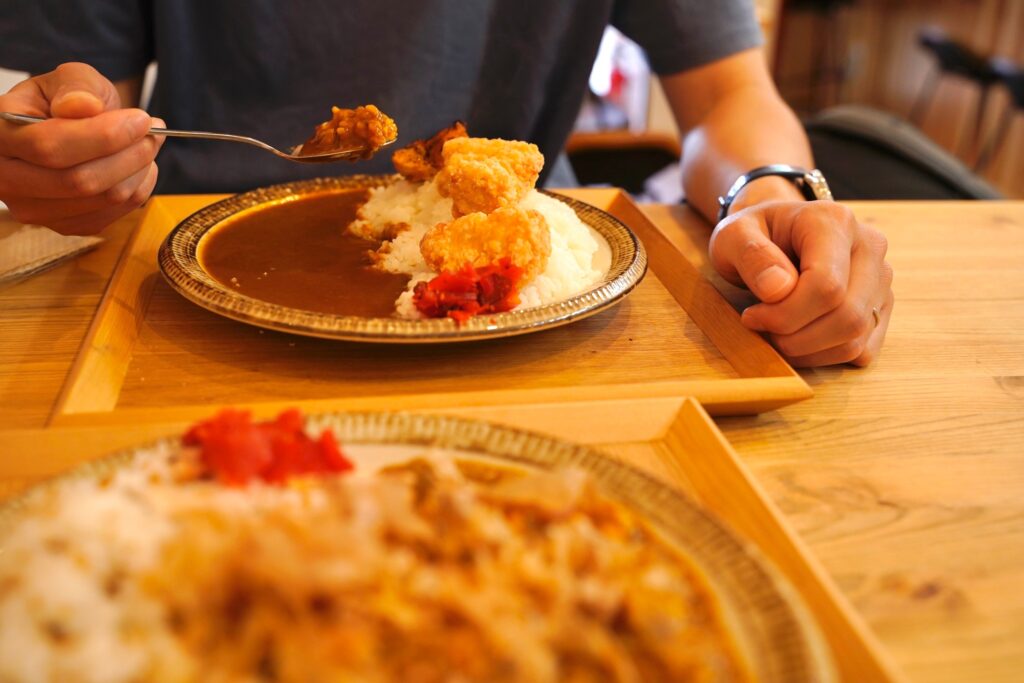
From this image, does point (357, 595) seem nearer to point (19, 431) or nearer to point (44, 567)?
point (44, 567)

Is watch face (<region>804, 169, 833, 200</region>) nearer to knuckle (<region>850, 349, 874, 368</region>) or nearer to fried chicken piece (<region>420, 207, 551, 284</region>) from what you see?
knuckle (<region>850, 349, 874, 368</region>)

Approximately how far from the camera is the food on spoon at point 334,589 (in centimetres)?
59

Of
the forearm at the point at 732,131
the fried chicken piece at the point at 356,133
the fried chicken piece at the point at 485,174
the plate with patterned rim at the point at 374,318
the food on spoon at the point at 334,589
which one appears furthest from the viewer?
the forearm at the point at 732,131

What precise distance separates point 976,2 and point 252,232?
6896 mm

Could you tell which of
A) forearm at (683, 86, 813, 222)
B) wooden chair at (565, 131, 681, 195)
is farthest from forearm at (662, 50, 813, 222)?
wooden chair at (565, 131, 681, 195)

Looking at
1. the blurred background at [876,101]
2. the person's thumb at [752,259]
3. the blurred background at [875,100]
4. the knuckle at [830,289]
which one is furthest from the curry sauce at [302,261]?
the blurred background at [875,100]

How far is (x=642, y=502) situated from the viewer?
805mm

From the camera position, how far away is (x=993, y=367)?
1.35 m

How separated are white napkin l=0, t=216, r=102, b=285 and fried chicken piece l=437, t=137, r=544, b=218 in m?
0.70

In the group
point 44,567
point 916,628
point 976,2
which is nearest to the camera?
point 44,567

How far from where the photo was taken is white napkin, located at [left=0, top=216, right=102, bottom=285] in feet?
4.85

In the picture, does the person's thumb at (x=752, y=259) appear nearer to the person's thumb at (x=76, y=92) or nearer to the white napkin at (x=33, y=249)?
the person's thumb at (x=76, y=92)

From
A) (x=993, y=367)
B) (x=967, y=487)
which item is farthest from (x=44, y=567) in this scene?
(x=993, y=367)

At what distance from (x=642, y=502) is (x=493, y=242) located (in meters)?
0.62
